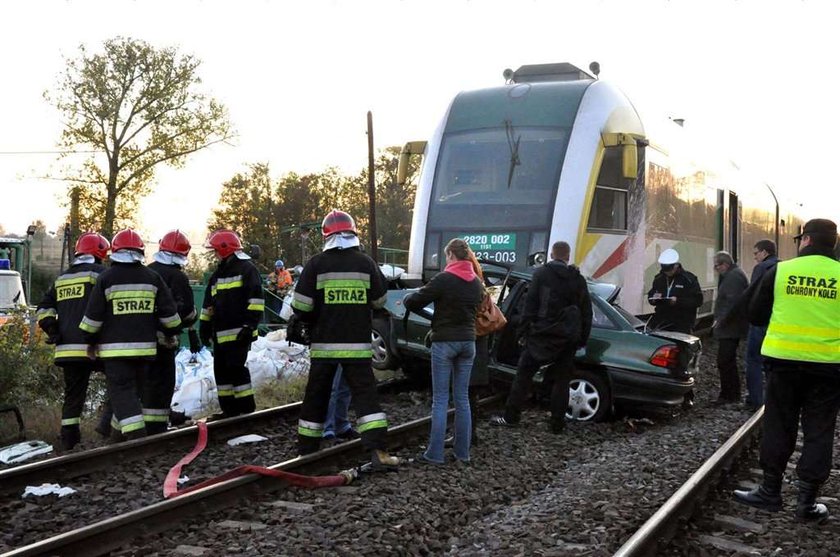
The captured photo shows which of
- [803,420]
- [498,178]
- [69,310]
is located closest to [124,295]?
[69,310]

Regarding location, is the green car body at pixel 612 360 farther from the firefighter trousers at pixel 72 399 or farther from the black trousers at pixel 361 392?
the firefighter trousers at pixel 72 399

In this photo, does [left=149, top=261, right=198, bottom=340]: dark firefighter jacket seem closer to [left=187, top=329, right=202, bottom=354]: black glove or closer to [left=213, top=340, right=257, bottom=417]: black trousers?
[left=213, top=340, right=257, bottom=417]: black trousers

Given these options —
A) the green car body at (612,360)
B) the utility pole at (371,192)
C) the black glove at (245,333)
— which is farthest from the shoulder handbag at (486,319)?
A: the utility pole at (371,192)

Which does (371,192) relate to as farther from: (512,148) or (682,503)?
(682,503)

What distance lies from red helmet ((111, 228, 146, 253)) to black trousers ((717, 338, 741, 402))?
21.7ft

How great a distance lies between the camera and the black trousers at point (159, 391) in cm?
836

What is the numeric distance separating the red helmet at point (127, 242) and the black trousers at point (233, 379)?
62.7 inches

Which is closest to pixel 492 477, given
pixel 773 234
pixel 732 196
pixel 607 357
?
pixel 607 357

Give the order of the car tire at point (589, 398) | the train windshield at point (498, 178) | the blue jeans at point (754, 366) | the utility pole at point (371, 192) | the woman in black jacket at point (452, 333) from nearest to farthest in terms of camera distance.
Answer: the woman in black jacket at point (452, 333)
the car tire at point (589, 398)
the blue jeans at point (754, 366)
the train windshield at point (498, 178)
the utility pole at point (371, 192)

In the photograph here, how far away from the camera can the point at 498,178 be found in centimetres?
1220

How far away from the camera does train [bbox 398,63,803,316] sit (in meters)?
11.8

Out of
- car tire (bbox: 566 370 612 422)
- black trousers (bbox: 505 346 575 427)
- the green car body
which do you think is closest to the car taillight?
the green car body

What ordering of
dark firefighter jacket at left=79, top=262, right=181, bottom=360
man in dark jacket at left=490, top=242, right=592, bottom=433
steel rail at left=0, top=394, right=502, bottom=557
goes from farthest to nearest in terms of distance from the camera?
1. man in dark jacket at left=490, top=242, right=592, bottom=433
2. dark firefighter jacket at left=79, top=262, right=181, bottom=360
3. steel rail at left=0, top=394, right=502, bottom=557

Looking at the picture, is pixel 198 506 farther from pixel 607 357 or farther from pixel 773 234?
pixel 773 234
